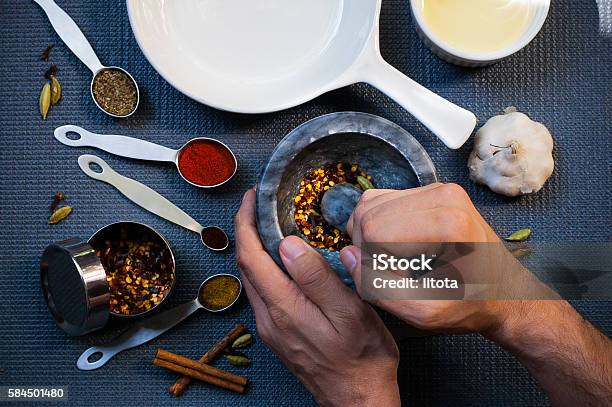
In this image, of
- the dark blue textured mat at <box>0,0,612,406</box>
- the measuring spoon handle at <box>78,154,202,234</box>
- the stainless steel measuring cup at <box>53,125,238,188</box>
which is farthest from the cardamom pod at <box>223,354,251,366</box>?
the stainless steel measuring cup at <box>53,125,238,188</box>

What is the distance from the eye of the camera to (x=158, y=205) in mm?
1268

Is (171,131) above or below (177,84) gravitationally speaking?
below

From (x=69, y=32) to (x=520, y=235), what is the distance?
928mm

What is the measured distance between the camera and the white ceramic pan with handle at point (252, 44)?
1.23 meters

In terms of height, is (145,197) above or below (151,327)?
above

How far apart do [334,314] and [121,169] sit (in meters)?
0.51

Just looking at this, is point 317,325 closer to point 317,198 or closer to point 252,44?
point 317,198

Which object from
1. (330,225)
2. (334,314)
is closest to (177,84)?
(330,225)

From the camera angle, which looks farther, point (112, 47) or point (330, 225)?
point (112, 47)

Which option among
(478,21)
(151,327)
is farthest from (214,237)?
(478,21)

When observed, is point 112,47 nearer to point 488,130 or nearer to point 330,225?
point 330,225

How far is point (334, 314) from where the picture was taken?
3.44 feet

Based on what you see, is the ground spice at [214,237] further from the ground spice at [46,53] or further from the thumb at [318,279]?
the ground spice at [46,53]

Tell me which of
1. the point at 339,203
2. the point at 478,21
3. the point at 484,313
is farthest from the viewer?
the point at 478,21
